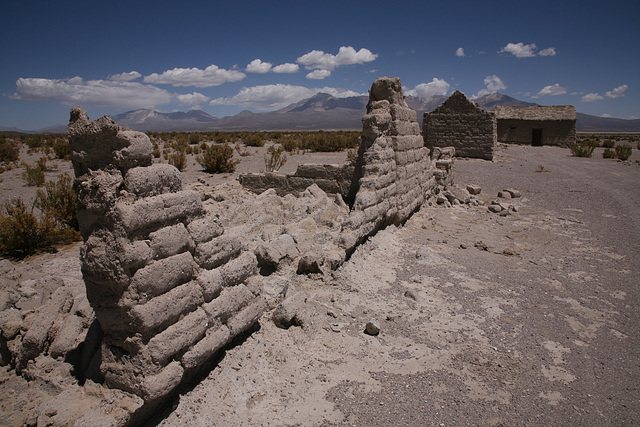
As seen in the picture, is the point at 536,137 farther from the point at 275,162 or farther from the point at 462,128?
the point at 275,162

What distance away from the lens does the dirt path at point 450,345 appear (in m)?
2.83

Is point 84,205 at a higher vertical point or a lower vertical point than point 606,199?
higher

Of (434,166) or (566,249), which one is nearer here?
(566,249)

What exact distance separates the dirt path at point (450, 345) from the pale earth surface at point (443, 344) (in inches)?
0.6

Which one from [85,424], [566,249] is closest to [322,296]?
[85,424]

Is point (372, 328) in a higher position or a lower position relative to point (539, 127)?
Answer: lower

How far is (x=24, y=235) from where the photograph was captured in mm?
6434

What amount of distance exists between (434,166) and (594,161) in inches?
488

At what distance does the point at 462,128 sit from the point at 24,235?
16.5 metres

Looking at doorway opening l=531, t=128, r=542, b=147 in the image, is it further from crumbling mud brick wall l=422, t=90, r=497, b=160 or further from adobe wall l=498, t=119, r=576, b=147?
crumbling mud brick wall l=422, t=90, r=497, b=160

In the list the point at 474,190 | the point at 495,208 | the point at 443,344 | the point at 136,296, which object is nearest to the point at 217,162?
the point at 474,190

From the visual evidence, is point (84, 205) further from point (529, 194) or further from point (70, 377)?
point (529, 194)

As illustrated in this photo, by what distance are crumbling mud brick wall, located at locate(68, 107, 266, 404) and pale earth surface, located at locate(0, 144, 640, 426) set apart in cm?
42

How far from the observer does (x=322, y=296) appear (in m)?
4.45
